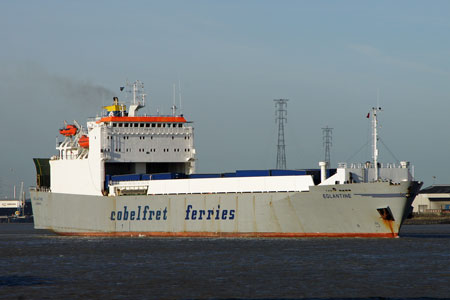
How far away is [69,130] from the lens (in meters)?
68.6

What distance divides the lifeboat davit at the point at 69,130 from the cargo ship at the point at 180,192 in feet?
0.30

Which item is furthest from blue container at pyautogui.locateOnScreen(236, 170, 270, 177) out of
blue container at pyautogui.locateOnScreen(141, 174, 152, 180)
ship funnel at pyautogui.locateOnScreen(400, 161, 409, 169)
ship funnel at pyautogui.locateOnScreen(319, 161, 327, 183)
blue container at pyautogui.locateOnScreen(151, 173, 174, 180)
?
ship funnel at pyautogui.locateOnScreen(400, 161, 409, 169)

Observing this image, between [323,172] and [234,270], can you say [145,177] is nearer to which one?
[323,172]

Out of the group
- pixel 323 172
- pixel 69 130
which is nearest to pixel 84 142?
pixel 69 130

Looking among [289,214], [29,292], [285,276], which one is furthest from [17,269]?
[289,214]

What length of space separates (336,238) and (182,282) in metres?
19.4

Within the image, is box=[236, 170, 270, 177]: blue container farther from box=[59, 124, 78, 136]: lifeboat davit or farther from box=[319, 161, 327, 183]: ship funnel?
box=[59, 124, 78, 136]: lifeboat davit

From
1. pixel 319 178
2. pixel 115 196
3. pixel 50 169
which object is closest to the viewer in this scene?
pixel 319 178

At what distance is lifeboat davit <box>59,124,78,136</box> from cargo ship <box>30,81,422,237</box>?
9cm

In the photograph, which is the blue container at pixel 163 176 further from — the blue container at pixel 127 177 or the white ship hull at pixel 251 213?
the blue container at pixel 127 177

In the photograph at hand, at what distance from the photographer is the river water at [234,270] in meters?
29.3

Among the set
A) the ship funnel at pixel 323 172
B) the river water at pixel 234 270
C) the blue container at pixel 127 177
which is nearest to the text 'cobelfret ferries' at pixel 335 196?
the ship funnel at pixel 323 172

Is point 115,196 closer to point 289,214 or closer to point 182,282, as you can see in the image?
point 289,214

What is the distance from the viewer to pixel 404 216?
48.0 meters
